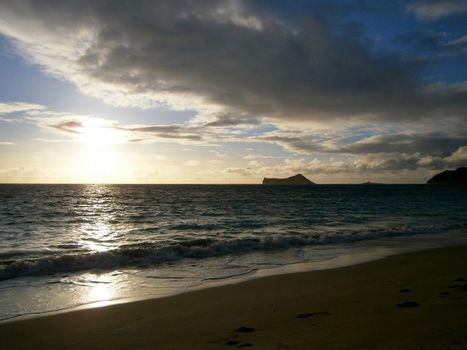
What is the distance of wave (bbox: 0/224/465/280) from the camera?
43.8ft

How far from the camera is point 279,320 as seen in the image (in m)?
7.13

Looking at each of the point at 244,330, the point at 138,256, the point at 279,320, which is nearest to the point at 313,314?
the point at 279,320

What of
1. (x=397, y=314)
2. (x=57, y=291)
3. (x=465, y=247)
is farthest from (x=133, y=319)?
(x=465, y=247)

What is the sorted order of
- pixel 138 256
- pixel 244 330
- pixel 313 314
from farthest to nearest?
1. pixel 138 256
2. pixel 313 314
3. pixel 244 330

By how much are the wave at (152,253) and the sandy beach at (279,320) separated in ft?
19.5

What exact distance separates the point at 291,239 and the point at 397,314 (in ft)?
44.3

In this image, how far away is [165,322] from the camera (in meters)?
7.38

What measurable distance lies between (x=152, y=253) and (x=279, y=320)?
1029cm

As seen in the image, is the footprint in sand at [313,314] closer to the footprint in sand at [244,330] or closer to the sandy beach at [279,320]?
the sandy beach at [279,320]

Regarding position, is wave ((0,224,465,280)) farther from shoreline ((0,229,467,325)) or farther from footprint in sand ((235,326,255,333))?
footprint in sand ((235,326,255,333))

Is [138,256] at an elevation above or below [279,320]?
below

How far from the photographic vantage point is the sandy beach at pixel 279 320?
19.4 ft

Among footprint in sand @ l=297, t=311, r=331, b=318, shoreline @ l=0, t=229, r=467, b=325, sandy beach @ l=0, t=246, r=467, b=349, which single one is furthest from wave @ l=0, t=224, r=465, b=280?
footprint in sand @ l=297, t=311, r=331, b=318

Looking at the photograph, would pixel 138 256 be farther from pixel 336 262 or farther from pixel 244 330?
pixel 244 330
